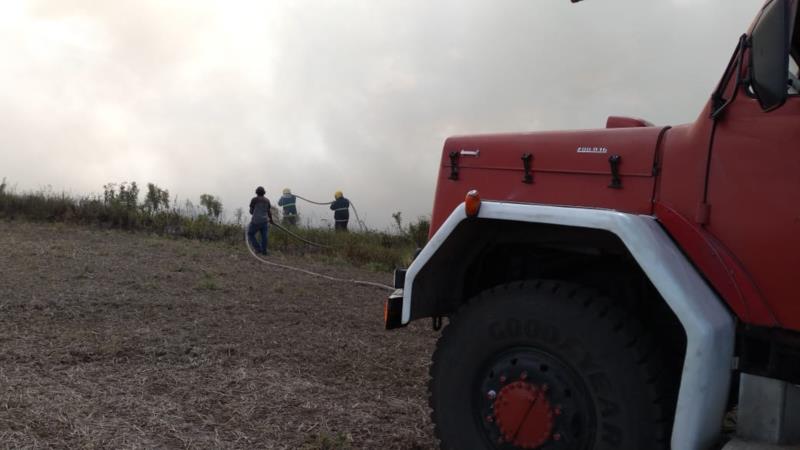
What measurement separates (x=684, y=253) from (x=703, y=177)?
0.32 metres

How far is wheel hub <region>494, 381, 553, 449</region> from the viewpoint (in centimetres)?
287

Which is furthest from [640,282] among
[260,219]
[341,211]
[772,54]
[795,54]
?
[341,211]

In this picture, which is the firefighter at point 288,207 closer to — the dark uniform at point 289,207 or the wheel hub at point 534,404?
the dark uniform at point 289,207

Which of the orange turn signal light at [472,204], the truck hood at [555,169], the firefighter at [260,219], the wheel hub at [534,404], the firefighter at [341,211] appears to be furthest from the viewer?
the firefighter at [341,211]

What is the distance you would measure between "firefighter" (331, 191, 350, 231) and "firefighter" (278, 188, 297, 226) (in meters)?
1.05

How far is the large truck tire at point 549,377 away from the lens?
2.73 m

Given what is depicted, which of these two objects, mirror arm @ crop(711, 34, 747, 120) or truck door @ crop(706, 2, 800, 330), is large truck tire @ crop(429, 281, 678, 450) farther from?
mirror arm @ crop(711, 34, 747, 120)

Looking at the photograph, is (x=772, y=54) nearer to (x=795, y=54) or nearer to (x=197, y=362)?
(x=795, y=54)

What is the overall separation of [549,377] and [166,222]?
14.4 m

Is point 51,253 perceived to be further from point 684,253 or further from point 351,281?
point 684,253

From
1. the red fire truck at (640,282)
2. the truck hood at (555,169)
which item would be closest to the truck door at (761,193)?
the red fire truck at (640,282)

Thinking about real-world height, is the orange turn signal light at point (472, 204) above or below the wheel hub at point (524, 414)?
above

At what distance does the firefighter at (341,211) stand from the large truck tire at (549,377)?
48.3 feet

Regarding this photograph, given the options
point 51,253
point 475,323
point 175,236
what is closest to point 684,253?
point 475,323
